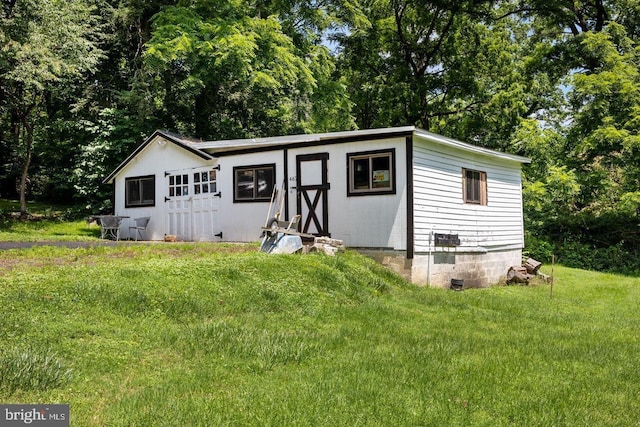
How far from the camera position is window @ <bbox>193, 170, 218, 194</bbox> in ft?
50.9

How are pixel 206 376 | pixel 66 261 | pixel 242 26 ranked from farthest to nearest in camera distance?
pixel 242 26
pixel 66 261
pixel 206 376

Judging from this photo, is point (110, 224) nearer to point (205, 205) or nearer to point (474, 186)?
point (205, 205)

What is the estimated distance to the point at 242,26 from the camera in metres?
20.4

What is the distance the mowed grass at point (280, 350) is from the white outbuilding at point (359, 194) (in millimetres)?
3118

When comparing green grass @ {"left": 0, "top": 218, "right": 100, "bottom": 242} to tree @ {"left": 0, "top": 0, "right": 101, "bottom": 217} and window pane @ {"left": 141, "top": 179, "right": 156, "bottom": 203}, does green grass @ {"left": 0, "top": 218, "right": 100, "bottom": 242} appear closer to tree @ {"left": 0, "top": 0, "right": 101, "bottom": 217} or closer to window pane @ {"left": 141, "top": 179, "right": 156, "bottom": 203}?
window pane @ {"left": 141, "top": 179, "right": 156, "bottom": 203}

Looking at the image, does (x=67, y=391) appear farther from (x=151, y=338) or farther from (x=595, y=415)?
(x=595, y=415)

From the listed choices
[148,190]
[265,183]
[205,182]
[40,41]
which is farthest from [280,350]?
[40,41]

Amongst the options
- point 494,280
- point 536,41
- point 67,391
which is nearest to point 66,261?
point 67,391

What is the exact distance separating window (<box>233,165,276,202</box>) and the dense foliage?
19.9 feet

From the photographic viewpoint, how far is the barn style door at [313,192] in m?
13.6

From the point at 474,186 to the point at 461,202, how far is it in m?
1.00

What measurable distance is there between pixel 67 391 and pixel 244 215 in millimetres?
10779

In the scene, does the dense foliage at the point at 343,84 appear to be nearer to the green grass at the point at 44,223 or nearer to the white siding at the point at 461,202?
the green grass at the point at 44,223

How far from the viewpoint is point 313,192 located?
13742 millimetres
